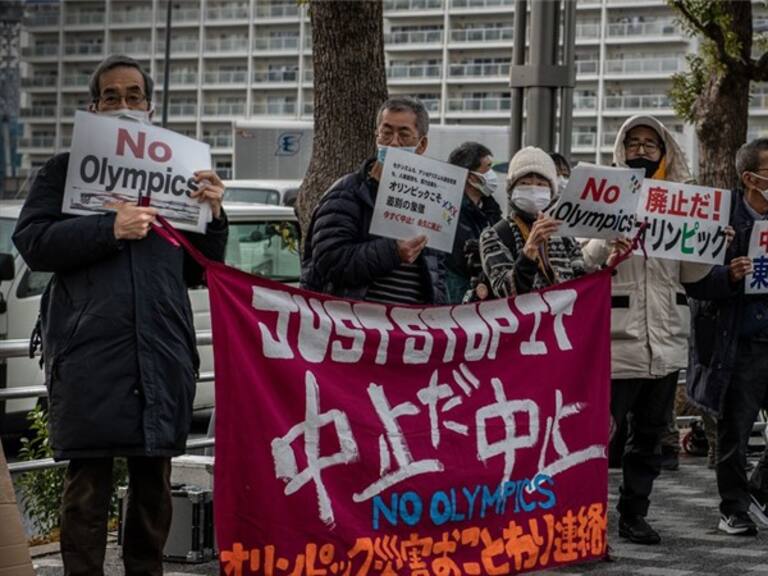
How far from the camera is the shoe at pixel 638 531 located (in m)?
7.86

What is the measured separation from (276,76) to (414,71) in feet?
36.1

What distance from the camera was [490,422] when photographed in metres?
6.30

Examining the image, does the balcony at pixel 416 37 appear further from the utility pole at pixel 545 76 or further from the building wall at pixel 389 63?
the utility pole at pixel 545 76

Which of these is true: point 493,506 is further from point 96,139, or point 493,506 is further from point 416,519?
point 96,139

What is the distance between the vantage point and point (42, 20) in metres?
151

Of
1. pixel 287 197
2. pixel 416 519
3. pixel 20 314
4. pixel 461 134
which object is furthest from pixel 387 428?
pixel 461 134

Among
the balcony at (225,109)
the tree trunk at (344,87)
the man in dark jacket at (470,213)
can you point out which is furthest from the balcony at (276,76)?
the man in dark jacket at (470,213)

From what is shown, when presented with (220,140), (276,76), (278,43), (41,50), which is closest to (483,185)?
(220,140)

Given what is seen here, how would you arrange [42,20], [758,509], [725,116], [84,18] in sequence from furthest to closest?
[42,20] → [84,18] → [725,116] → [758,509]

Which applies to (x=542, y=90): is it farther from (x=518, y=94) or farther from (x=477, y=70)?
(x=477, y=70)

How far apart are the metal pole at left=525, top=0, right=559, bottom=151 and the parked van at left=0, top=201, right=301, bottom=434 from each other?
3386mm

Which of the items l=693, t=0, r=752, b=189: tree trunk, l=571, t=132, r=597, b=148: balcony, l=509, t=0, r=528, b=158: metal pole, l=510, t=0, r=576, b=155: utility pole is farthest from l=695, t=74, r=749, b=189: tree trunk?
l=571, t=132, r=597, b=148: balcony

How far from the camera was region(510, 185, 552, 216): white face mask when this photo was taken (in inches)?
280

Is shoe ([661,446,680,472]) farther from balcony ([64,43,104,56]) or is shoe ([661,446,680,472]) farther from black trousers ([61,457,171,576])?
balcony ([64,43,104,56])
